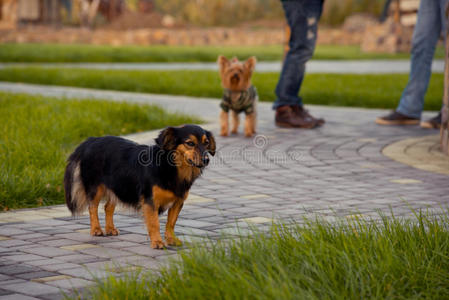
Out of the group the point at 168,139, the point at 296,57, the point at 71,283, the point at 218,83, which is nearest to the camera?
the point at 71,283

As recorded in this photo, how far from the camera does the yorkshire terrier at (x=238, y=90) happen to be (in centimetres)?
915

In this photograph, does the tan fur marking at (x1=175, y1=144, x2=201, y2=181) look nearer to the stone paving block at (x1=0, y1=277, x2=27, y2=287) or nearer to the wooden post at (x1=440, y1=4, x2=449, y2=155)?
the stone paving block at (x1=0, y1=277, x2=27, y2=287)

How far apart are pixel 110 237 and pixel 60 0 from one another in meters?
44.9

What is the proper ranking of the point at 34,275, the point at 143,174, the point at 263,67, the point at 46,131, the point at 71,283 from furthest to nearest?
the point at 263,67, the point at 46,131, the point at 143,174, the point at 34,275, the point at 71,283

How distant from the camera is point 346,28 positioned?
1901 inches

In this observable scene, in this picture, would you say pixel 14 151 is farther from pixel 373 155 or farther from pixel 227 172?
pixel 373 155

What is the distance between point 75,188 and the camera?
499 cm

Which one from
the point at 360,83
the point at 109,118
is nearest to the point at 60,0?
the point at 360,83

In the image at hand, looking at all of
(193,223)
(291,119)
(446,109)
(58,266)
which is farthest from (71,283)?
(291,119)

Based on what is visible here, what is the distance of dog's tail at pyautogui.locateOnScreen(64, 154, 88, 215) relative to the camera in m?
4.98

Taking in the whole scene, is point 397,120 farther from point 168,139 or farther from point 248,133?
point 168,139

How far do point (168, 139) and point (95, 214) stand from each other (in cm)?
89

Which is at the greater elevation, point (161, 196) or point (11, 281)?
point (161, 196)

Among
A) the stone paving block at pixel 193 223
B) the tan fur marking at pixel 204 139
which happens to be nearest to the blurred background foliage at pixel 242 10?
the stone paving block at pixel 193 223
